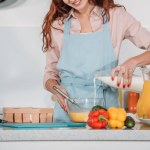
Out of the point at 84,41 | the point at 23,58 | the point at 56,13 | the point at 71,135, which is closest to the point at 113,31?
the point at 84,41

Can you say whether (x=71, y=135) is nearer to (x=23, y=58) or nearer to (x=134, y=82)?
(x=134, y=82)

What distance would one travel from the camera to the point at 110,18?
2.16 meters

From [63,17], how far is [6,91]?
708mm

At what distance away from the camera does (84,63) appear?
2.14 m

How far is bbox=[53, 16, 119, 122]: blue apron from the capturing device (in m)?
2.11

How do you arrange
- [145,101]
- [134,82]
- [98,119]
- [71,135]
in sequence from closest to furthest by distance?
1. [71,135]
2. [98,119]
3. [145,101]
4. [134,82]

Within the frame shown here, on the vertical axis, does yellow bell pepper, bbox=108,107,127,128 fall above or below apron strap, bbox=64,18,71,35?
below

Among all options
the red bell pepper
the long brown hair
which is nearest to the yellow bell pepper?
the red bell pepper

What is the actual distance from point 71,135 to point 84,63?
3.08ft

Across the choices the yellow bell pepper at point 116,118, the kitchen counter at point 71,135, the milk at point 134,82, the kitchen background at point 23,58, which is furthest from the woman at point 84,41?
the kitchen counter at point 71,135

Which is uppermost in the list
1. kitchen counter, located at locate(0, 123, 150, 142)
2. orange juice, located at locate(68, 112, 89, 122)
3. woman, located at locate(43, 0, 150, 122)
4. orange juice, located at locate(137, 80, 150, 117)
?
woman, located at locate(43, 0, 150, 122)

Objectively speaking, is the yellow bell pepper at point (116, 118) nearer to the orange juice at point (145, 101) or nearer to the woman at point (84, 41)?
the orange juice at point (145, 101)

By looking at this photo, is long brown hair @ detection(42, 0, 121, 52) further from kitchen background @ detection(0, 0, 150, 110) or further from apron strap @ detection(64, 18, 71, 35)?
kitchen background @ detection(0, 0, 150, 110)

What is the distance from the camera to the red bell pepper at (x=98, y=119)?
141 cm
